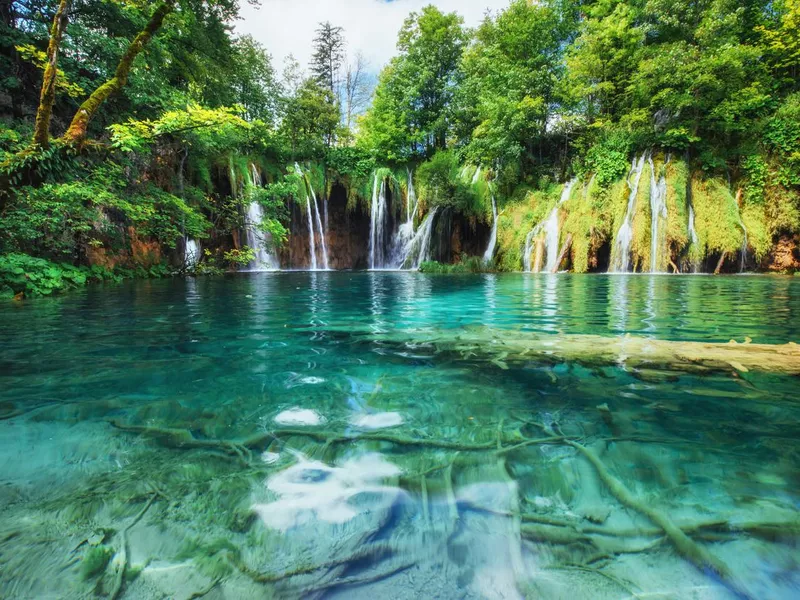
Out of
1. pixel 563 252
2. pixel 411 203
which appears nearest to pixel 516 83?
pixel 411 203

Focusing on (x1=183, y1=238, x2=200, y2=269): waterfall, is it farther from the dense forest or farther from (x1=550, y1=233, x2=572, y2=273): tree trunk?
(x1=550, y1=233, x2=572, y2=273): tree trunk

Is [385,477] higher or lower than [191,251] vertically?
lower

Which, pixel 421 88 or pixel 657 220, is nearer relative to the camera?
pixel 657 220

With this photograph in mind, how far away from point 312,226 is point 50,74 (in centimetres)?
1765

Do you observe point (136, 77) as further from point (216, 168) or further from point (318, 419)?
point (318, 419)

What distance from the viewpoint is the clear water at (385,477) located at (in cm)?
92

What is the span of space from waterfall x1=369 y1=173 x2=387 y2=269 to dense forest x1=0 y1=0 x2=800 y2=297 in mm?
128

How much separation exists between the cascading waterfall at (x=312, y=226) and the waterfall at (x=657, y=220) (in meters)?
15.7

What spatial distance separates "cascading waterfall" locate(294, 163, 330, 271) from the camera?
20.7m

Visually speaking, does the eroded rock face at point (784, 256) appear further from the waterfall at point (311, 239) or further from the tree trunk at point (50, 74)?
the waterfall at point (311, 239)

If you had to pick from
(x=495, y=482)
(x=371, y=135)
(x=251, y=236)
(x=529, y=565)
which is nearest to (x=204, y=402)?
(x=495, y=482)

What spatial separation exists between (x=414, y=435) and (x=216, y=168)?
20164mm

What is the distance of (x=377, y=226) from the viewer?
72.5 ft

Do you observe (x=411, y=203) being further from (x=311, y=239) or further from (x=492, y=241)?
(x=311, y=239)
